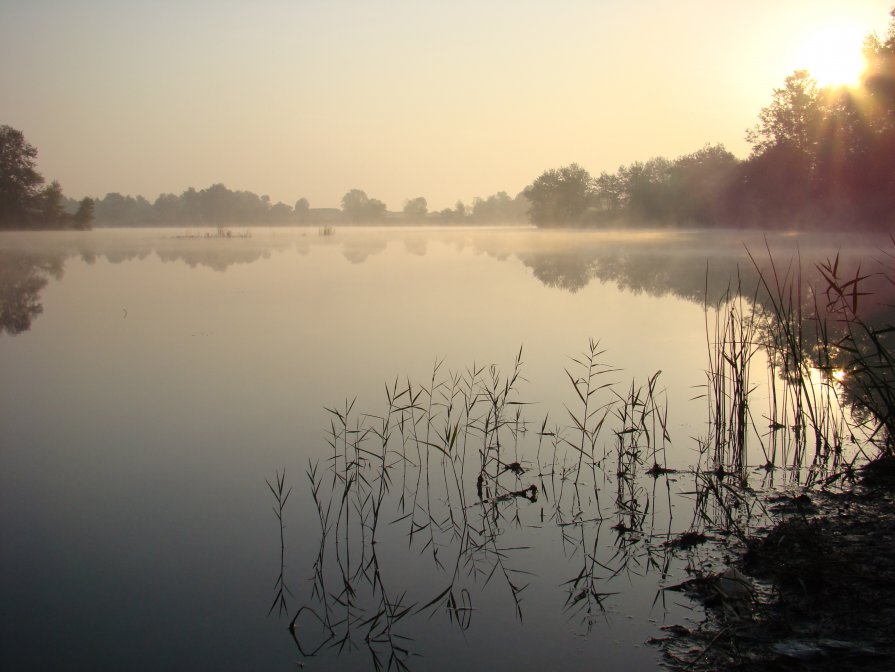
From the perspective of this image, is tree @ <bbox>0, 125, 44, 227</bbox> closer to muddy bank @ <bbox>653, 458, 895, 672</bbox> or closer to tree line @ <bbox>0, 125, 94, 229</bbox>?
tree line @ <bbox>0, 125, 94, 229</bbox>

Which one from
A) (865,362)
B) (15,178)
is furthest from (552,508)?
(15,178)

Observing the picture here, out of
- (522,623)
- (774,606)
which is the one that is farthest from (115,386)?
(774,606)

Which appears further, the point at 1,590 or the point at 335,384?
the point at 335,384

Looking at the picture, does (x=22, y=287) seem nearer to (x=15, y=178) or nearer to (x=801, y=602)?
(x=801, y=602)

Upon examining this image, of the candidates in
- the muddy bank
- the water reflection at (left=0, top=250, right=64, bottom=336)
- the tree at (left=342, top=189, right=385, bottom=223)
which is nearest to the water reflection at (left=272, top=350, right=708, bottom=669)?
the muddy bank

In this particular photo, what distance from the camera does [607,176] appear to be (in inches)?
2477

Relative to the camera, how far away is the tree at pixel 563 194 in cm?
6362

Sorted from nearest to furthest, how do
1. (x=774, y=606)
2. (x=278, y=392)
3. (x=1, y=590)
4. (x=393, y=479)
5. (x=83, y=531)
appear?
(x=774, y=606)
(x=1, y=590)
(x=83, y=531)
(x=393, y=479)
(x=278, y=392)

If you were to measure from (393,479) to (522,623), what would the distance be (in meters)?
1.40

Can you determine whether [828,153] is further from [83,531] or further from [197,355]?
[83,531]

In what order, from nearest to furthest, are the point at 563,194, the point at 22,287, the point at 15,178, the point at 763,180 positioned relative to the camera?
the point at 22,287, the point at 763,180, the point at 15,178, the point at 563,194

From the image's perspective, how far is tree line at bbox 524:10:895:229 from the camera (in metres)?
24.3

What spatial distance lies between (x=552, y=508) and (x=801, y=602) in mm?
1171

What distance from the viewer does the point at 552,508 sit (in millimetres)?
3234
